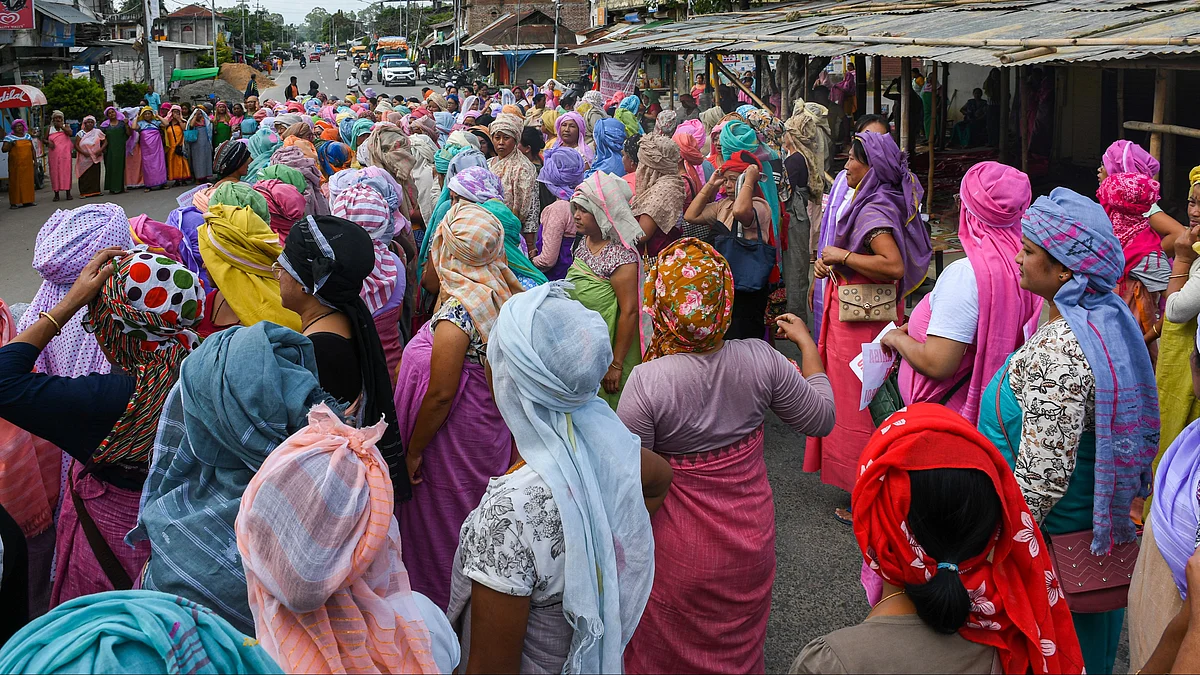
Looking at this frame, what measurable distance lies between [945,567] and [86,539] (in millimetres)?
2331

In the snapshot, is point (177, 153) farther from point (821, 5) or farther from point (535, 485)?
point (535, 485)

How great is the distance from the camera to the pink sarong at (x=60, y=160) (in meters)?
17.9

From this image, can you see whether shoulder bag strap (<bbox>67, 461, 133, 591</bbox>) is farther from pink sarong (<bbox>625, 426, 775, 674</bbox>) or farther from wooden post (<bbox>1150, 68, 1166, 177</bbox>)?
wooden post (<bbox>1150, 68, 1166, 177</bbox>)

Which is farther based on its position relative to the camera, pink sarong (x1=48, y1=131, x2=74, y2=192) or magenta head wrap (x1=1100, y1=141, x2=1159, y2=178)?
pink sarong (x1=48, y1=131, x2=74, y2=192)

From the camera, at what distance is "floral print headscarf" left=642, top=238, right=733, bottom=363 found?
9.70ft

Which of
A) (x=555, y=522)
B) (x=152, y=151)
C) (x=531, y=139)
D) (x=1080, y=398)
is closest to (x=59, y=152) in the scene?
(x=152, y=151)

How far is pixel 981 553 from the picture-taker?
198 cm

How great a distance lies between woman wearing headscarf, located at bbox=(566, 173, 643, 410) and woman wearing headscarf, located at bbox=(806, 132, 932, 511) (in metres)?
0.91

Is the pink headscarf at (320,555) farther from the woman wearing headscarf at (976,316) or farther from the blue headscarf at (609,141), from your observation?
the blue headscarf at (609,141)

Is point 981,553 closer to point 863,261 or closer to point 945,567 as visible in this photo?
point 945,567

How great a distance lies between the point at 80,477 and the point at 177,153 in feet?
64.7

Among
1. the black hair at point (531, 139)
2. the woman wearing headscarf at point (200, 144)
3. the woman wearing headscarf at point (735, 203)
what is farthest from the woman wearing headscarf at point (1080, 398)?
the woman wearing headscarf at point (200, 144)

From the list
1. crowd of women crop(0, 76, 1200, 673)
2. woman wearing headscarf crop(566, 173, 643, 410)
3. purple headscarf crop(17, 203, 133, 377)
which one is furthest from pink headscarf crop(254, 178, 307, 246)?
woman wearing headscarf crop(566, 173, 643, 410)

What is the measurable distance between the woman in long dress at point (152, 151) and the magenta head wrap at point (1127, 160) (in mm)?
18695
